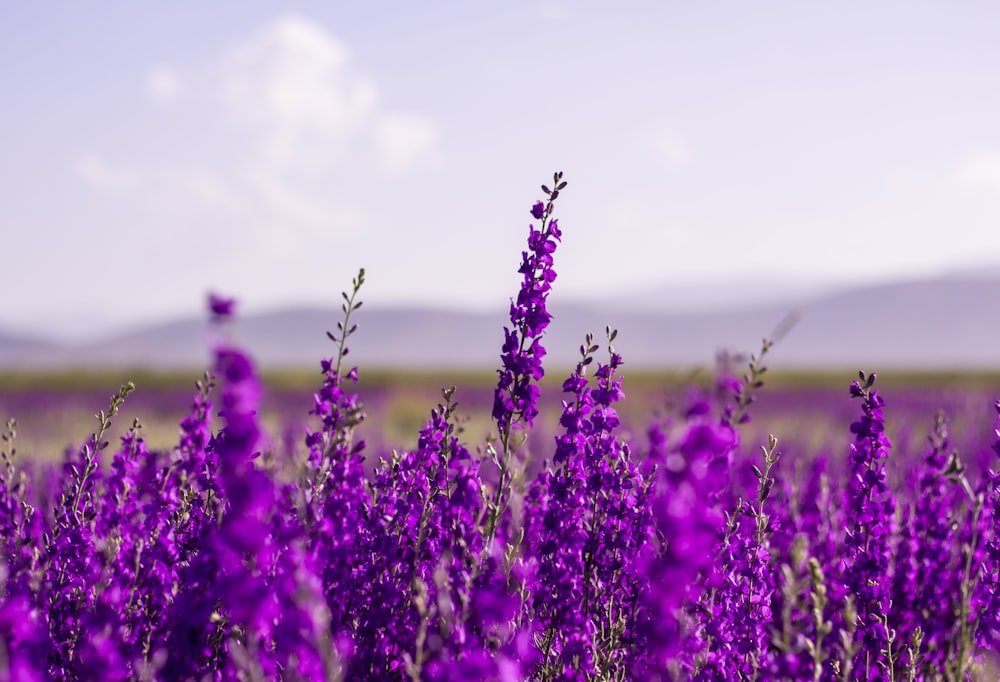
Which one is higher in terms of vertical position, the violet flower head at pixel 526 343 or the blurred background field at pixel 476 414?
the violet flower head at pixel 526 343

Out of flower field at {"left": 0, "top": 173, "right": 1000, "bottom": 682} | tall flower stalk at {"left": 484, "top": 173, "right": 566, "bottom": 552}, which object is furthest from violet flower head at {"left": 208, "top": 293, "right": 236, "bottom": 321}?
tall flower stalk at {"left": 484, "top": 173, "right": 566, "bottom": 552}

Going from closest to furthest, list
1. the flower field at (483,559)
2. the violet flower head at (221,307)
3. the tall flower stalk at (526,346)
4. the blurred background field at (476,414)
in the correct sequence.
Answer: the violet flower head at (221,307) < the flower field at (483,559) < the tall flower stalk at (526,346) < the blurred background field at (476,414)

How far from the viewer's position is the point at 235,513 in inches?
83.2

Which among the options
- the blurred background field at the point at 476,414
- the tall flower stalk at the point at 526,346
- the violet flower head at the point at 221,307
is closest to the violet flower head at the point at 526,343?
the tall flower stalk at the point at 526,346

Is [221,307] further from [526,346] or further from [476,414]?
[476,414]

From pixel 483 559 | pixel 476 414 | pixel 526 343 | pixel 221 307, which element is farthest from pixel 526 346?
pixel 476 414

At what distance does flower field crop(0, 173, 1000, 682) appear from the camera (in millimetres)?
2262

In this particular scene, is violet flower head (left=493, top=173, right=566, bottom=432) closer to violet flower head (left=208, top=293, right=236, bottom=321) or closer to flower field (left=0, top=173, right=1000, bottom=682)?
flower field (left=0, top=173, right=1000, bottom=682)

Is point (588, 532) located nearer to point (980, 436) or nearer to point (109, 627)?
point (109, 627)

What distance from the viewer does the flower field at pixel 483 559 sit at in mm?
2262

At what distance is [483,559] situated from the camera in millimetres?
3049

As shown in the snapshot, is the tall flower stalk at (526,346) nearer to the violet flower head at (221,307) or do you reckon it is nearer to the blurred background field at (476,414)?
the violet flower head at (221,307)

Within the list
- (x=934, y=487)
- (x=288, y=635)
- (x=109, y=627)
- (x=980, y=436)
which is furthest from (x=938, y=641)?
(x=980, y=436)

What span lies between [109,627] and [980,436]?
1363cm
